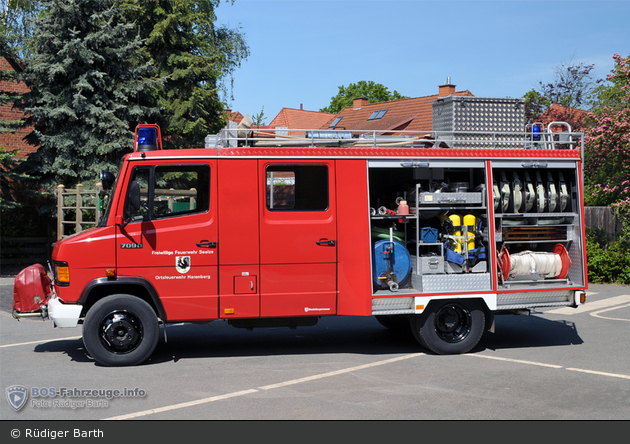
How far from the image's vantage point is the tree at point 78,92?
59.2 feet

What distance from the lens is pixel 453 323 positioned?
8430 mm

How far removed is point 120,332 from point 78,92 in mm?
12601

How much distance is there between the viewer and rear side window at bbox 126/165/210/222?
759 cm

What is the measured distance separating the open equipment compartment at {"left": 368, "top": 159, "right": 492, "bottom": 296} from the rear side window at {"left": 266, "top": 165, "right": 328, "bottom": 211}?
735 millimetres

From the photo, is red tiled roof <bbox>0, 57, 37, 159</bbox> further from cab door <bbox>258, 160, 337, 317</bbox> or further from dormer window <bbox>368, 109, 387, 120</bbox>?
dormer window <bbox>368, 109, 387, 120</bbox>

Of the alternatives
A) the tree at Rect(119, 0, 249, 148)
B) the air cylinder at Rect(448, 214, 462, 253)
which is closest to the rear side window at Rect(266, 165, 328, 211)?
the air cylinder at Rect(448, 214, 462, 253)

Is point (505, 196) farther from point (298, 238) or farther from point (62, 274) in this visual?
point (62, 274)

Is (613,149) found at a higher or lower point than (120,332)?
higher

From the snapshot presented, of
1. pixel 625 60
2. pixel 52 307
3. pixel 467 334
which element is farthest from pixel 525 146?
pixel 625 60

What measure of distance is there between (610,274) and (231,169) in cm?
1228

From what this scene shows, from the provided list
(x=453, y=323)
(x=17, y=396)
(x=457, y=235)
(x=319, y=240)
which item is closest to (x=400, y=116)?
(x=457, y=235)

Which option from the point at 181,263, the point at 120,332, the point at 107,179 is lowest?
the point at 120,332

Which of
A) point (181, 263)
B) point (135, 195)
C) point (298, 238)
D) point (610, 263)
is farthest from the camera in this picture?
point (610, 263)

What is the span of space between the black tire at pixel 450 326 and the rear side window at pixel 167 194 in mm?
3332
